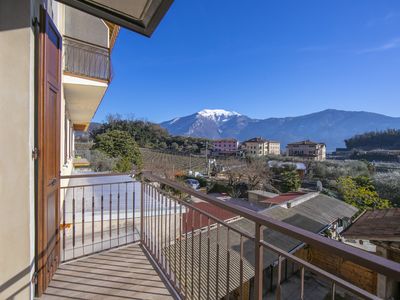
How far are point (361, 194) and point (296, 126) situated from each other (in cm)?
12789

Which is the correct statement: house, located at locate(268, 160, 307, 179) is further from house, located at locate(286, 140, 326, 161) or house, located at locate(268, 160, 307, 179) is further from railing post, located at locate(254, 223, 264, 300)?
railing post, located at locate(254, 223, 264, 300)

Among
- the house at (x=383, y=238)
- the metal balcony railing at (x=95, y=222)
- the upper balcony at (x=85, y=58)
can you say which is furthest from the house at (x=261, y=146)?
the metal balcony railing at (x=95, y=222)

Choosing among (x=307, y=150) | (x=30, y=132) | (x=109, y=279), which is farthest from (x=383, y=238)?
(x=307, y=150)

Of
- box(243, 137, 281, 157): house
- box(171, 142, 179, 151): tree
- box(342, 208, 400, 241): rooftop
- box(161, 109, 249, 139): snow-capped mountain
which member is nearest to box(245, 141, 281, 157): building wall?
box(243, 137, 281, 157): house

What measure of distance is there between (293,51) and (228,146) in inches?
829

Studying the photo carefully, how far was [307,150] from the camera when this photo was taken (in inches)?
1390

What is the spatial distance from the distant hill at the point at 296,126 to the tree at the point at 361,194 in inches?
3130

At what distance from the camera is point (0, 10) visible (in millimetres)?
1434

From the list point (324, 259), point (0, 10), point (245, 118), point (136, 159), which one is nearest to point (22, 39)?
point (0, 10)

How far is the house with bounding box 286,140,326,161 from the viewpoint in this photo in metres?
33.8

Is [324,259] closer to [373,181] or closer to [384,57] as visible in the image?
[373,181]

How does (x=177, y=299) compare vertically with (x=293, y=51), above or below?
below

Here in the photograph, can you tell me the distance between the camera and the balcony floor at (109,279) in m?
1.91

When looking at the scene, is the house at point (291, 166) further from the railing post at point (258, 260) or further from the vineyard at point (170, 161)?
the railing post at point (258, 260)
